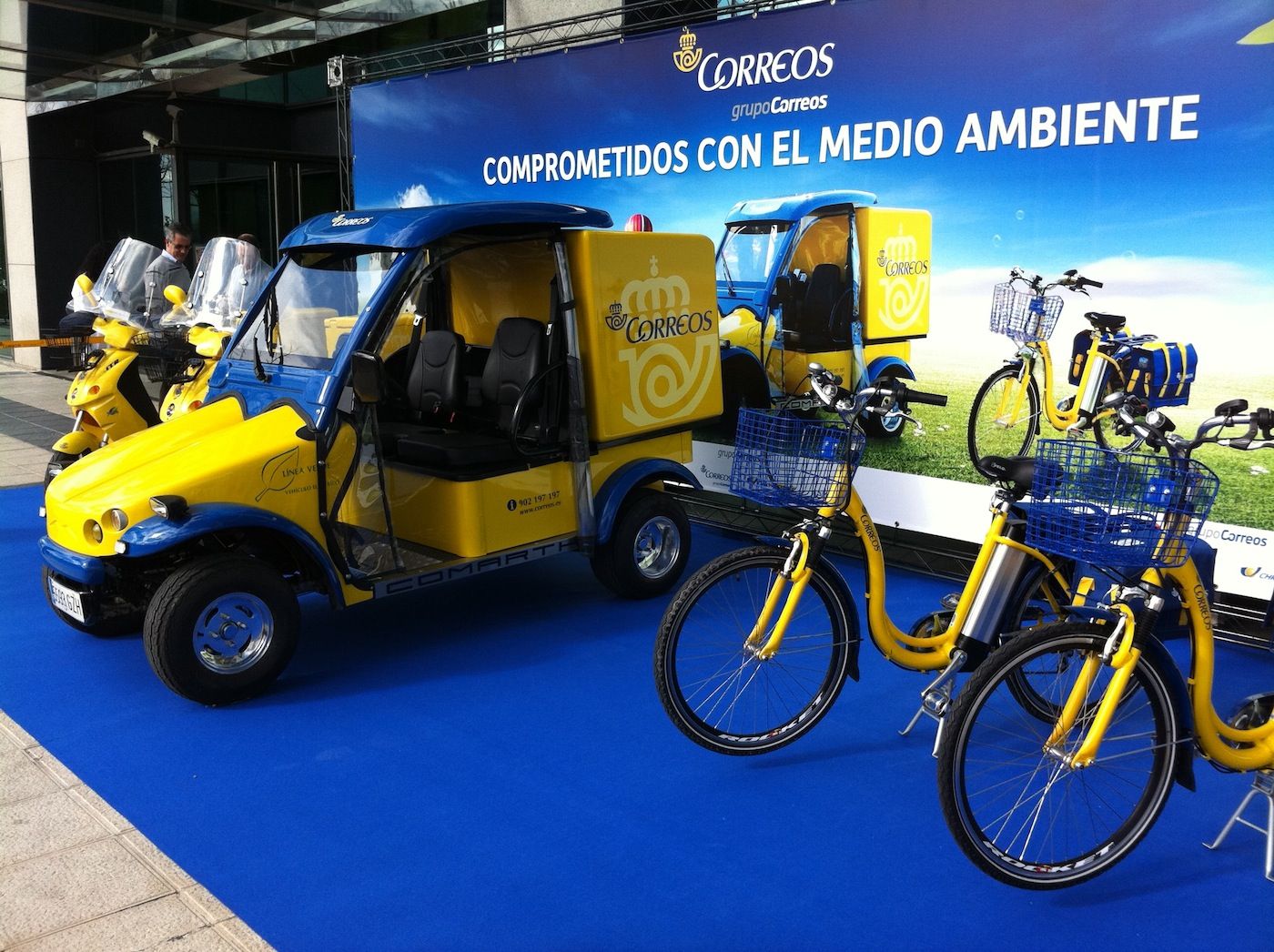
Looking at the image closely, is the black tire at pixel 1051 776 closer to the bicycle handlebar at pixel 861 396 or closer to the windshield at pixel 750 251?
the bicycle handlebar at pixel 861 396

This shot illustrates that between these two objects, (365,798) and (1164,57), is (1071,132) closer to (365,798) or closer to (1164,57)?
(1164,57)

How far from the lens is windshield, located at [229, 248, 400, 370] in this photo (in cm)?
486

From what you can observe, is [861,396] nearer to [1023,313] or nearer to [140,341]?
[1023,313]

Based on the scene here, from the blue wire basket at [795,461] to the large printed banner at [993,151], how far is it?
2.33 meters

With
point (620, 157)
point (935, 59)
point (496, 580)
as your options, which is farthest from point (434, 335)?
point (935, 59)

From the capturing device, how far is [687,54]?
22.0ft

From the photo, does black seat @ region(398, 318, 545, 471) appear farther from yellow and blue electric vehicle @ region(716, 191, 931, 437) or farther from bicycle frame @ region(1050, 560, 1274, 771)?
bicycle frame @ region(1050, 560, 1274, 771)

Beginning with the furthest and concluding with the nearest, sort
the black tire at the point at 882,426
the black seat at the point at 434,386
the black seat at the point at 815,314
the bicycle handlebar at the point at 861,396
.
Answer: the black seat at the point at 815,314
the black tire at the point at 882,426
the black seat at the point at 434,386
the bicycle handlebar at the point at 861,396

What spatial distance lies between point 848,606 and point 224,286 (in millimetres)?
4807

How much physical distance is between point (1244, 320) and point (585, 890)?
3.67 meters

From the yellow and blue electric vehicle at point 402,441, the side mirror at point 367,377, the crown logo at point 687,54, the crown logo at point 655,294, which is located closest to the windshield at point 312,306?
the yellow and blue electric vehicle at point 402,441

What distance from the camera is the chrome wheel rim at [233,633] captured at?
14.0ft

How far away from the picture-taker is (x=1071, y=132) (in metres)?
5.23

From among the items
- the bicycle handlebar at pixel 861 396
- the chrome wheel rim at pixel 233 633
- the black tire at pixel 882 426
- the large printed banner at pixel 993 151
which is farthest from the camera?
the black tire at pixel 882 426
